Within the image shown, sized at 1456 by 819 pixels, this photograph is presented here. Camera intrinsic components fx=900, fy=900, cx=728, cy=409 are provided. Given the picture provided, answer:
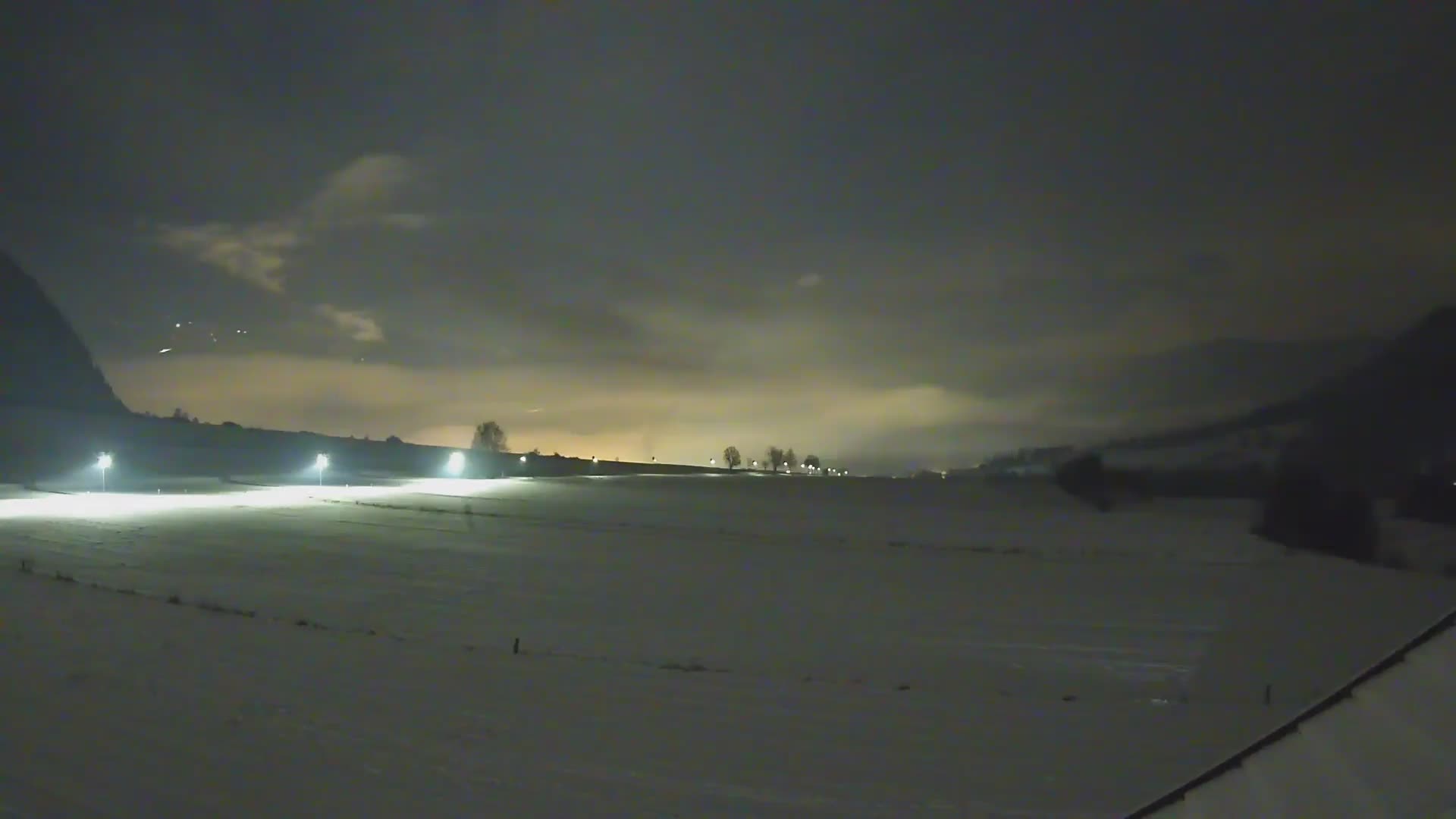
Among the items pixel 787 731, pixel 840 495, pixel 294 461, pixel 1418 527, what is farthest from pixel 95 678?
pixel 294 461

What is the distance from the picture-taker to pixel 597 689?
26.0 ft

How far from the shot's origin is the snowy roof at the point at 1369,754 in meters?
2.82

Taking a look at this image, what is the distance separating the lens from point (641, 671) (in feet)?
28.3

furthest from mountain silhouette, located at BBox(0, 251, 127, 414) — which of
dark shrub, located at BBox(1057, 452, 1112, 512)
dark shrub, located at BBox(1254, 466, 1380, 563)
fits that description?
dark shrub, located at BBox(1254, 466, 1380, 563)

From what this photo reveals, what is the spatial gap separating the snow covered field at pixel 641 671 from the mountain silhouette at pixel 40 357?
6790 cm

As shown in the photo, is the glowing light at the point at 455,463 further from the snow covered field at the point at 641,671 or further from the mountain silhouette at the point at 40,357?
the snow covered field at the point at 641,671

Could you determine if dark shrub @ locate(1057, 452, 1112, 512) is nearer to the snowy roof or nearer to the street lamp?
the snowy roof

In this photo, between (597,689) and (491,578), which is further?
(491,578)

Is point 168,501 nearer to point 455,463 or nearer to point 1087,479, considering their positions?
point 455,463

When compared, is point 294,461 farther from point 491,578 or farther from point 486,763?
point 486,763

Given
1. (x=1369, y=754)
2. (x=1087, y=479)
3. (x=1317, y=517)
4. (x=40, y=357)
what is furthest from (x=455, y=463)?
(x=1369, y=754)

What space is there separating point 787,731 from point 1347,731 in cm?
422

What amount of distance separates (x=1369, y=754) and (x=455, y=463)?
203ft

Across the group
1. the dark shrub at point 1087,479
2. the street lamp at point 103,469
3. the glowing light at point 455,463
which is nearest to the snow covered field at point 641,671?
the dark shrub at point 1087,479
